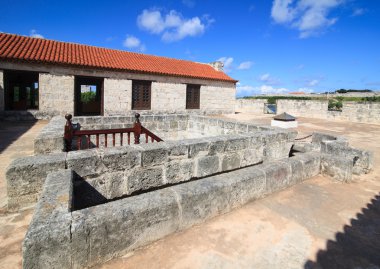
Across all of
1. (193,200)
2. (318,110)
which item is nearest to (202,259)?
(193,200)

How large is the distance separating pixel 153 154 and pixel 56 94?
1201cm

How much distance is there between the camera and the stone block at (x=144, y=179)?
10.2ft

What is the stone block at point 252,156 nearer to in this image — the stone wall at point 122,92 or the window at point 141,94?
the stone wall at point 122,92

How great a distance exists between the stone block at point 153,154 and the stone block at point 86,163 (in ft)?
1.78

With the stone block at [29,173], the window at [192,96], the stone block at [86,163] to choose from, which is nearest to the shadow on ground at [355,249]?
the stone block at [86,163]

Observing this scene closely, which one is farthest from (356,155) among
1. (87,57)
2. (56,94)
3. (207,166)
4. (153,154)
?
(87,57)

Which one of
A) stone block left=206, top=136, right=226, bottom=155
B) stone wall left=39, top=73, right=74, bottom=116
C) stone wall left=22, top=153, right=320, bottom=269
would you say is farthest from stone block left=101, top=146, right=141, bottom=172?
stone wall left=39, top=73, right=74, bottom=116

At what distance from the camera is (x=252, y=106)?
89.0 ft

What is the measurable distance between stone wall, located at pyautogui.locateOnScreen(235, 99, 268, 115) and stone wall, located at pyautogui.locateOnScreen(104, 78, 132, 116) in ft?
50.6

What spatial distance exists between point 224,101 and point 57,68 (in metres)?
13.2

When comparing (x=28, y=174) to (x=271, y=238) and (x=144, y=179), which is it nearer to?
(x=144, y=179)

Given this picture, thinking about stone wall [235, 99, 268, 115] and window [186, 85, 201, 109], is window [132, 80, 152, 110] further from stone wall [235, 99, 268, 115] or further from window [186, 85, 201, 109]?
stone wall [235, 99, 268, 115]

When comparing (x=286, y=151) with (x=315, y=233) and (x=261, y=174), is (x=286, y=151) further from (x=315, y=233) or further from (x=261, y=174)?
(x=315, y=233)

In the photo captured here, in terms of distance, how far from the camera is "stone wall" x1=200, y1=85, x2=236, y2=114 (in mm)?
19062
